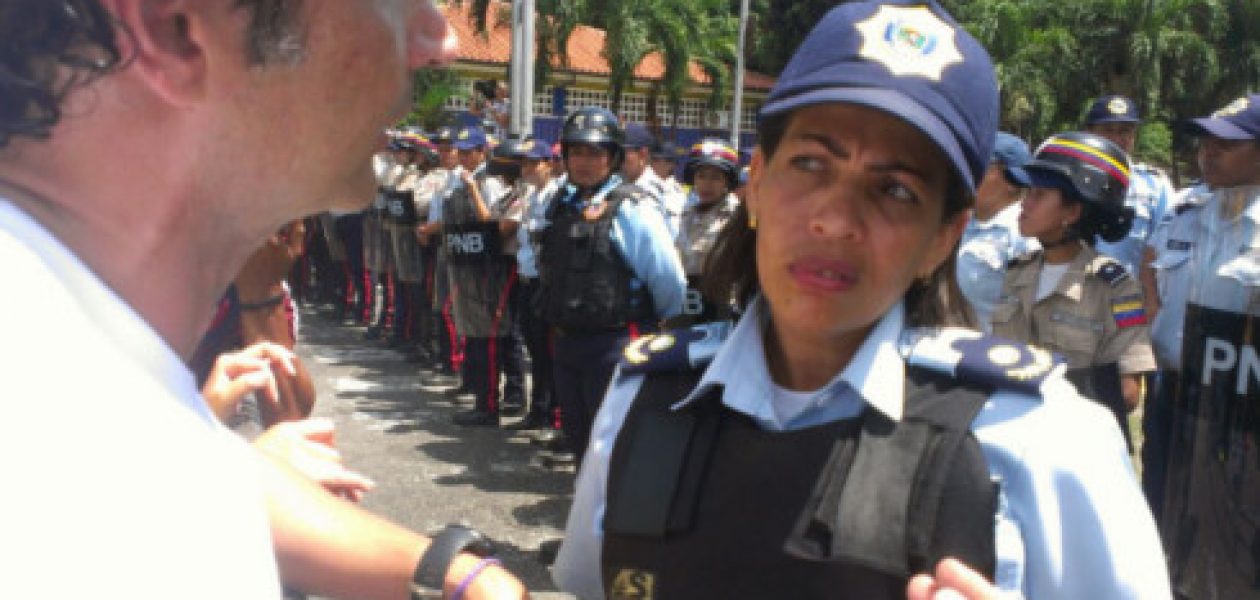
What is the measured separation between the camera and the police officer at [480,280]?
729 cm

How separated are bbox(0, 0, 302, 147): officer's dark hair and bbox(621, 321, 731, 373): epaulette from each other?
1064 mm

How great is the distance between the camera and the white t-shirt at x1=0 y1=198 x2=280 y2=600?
0.60 metres

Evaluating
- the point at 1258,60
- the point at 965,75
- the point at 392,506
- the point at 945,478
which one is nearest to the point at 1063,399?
the point at 945,478

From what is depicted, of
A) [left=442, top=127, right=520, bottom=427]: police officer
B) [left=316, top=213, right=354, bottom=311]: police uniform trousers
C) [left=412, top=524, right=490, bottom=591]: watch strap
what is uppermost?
[left=412, top=524, right=490, bottom=591]: watch strap

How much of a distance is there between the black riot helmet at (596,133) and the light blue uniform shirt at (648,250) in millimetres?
290

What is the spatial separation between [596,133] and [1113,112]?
123 inches

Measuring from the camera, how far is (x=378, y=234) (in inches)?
412

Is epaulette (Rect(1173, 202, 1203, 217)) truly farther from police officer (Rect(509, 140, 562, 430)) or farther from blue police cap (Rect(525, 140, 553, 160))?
blue police cap (Rect(525, 140, 553, 160))

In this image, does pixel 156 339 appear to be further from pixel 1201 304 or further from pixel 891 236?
pixel 1201 304

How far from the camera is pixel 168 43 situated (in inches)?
31.1

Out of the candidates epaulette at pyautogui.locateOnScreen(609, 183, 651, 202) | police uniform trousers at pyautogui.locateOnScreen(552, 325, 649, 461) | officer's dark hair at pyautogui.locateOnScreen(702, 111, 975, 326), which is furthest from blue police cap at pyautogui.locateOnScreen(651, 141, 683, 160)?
officer's dark hair at pyautogui.locateOnScreen(702, 111, 975, 326)

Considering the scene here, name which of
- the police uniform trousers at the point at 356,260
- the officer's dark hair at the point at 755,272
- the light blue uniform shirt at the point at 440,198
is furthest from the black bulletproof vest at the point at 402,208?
the officer's dark hair at the point at 755,272

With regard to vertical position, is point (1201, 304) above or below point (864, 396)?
below

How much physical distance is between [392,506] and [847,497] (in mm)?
4400
